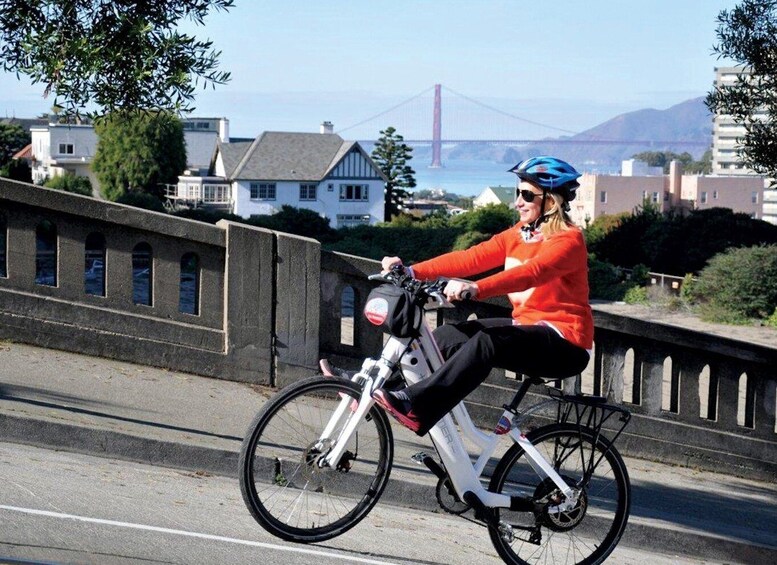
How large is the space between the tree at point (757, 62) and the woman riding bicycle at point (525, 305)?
9755mm

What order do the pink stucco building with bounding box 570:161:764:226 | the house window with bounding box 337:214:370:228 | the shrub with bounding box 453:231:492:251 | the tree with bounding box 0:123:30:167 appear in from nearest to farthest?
the shrub with bounding box 453:231:492:251 < the house window with bounding box 337:214:370:228 < the tree with bounding box 0:123:30:167 < the pink stucco building with bounding box 570:161:764:226

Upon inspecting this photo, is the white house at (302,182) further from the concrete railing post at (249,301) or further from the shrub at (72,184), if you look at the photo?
the concrete railing post at (249,301)

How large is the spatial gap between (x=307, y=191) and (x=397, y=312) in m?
115

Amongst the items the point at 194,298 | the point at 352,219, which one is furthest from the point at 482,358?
the point at 352,219

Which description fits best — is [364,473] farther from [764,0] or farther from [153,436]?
[764,0]

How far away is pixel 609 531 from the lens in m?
6.24

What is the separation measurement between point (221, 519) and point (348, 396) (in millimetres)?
1231

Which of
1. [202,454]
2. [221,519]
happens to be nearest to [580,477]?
[221,519]

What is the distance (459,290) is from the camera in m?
5.32

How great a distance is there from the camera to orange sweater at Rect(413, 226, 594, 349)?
582cm

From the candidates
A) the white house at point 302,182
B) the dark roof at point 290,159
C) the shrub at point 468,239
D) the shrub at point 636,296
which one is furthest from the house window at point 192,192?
the shrub at point 636,296

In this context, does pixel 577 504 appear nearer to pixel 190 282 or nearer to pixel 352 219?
pixel 190 282

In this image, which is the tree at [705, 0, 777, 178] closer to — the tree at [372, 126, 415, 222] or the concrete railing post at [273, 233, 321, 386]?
the concrete railing post at [273, 233, 321, 386]

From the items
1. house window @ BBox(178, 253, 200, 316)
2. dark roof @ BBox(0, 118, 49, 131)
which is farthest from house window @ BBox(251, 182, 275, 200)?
house window @ BBox(178, 253, 200, 316)
